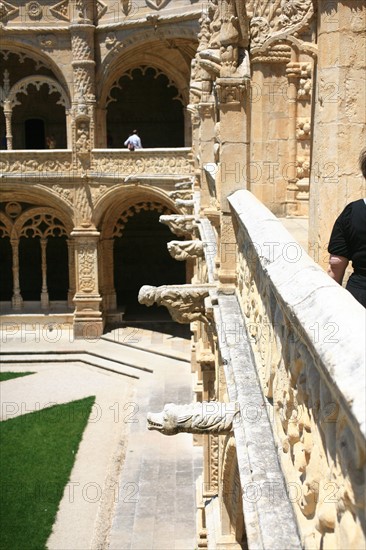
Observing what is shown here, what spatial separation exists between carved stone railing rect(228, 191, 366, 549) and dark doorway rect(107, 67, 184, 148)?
2103 cm

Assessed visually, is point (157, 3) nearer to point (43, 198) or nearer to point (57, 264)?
point (43, 198)

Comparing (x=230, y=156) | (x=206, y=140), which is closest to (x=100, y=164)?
(x=206, y=140)

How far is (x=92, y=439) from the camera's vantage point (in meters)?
13.9

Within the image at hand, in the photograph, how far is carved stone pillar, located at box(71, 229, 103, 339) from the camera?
19609 millimetres

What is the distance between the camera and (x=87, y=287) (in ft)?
64.8

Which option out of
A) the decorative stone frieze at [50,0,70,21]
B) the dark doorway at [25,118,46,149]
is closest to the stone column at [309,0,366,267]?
the decorative stone frieze at [50,0,70,21]

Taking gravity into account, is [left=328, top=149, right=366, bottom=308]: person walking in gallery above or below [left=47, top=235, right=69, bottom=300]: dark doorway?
above

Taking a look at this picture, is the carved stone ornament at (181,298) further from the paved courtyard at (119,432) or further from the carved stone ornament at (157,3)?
the carved stone ornament at (157,3)

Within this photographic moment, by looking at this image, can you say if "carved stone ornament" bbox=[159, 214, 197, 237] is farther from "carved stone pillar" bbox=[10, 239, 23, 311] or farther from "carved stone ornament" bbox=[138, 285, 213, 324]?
"carved stone pillar" bbox=[10, 239, 23, 311]

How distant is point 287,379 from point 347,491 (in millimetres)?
1028

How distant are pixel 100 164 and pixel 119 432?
7.63 meters

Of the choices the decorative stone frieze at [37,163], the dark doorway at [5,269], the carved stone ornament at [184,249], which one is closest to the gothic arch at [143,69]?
the decorative stone frieze at [37,163]

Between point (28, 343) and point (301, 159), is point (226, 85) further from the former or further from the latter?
point (28, 343)

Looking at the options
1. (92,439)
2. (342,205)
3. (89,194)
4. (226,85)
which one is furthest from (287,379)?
(89,194)
